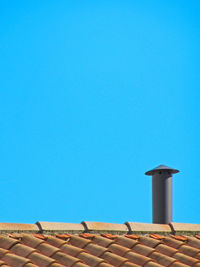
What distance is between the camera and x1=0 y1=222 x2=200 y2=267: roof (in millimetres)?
7480

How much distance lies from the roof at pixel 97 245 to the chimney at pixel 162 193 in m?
2.07

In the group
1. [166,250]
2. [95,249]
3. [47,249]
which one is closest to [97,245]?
[95,249]

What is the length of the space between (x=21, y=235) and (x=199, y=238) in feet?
10.3

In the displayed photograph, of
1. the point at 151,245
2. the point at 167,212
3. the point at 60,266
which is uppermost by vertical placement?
the point at 167,212

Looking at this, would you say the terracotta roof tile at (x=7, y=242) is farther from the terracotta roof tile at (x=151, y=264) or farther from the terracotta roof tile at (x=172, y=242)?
the terracotta roof tile at (x=172, y=242)

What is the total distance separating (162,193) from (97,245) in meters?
3.93

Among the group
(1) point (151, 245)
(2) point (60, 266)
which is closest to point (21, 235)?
(2) point (60, 266)

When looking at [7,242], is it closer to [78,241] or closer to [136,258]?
[78,241]

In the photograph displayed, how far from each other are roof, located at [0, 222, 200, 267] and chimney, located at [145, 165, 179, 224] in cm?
207

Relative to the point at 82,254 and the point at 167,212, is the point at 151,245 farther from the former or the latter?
the point at 167,212

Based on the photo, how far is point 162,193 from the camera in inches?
472

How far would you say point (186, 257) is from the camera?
828cm

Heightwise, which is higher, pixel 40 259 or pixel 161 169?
pixel 161 169

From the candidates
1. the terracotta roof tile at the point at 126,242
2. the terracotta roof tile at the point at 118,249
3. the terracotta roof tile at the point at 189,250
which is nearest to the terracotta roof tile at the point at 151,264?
the terracotta roof tile at the point at 118,249
